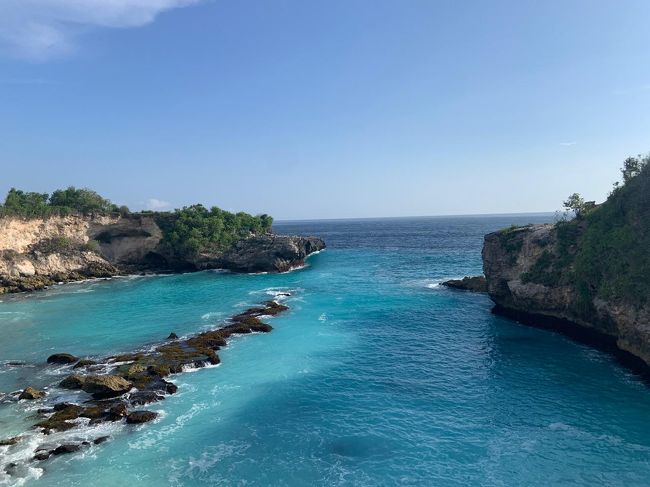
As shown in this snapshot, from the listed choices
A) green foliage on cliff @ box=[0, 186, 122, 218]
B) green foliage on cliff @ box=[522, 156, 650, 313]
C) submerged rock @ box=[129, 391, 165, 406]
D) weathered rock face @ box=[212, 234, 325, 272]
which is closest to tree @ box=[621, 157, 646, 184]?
green foliage on cliff @ box=[522, 156, 650, 313]

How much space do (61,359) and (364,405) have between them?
2794cm

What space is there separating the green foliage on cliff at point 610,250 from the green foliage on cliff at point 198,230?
69056 millimetres

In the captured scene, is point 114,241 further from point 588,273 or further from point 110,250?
point 588,273

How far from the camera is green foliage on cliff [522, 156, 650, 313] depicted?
3469cm

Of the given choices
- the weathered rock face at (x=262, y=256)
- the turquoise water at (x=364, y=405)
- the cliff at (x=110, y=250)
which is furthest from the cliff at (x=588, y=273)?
the cliff at (x=110, y=250)

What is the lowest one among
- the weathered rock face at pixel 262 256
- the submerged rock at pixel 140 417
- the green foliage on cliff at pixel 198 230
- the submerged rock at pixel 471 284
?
the submerged rock at pixel 140 417

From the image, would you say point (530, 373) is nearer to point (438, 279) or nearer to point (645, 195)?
point (645, 195)

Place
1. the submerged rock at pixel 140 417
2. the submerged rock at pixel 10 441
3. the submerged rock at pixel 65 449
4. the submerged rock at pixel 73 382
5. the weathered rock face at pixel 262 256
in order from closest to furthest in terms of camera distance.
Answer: the submerged rock at pixel 65 449
the submerged rock at pixel 10 441
the submerged rock at pixel 140 417
the submerged rock at pixel 73 382
the weathered rock face at pixel 262 256

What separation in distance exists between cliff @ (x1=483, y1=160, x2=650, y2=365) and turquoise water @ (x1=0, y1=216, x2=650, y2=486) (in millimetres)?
2582

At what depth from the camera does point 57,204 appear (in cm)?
9112

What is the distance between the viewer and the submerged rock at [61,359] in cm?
3786

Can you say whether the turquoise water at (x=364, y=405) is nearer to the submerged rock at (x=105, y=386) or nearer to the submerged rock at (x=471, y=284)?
the submerged rock at (x=105, y=386)

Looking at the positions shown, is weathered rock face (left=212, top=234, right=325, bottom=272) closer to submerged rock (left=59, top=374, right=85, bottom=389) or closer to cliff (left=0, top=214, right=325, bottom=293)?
cliff (left=0, top=214, right=325, bottom=293)

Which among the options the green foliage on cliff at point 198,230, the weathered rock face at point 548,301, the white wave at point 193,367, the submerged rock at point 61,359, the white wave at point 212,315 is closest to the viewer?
the weathered rock face at point 548,301
